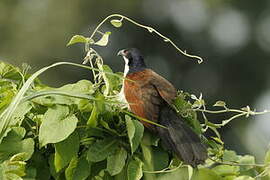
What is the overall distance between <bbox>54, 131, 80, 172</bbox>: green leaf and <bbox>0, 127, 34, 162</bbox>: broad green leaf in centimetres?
5

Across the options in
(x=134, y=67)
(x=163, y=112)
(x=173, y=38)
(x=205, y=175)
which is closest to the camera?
(x=205, y=175)

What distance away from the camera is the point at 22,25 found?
13375 millimetres

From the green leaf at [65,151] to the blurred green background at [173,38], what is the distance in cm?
996

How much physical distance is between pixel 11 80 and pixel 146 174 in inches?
15.3

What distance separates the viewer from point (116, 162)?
4.94ft

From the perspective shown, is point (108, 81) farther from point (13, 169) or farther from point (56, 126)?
point (13, 169)

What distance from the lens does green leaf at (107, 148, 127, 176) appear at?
58.7 inches

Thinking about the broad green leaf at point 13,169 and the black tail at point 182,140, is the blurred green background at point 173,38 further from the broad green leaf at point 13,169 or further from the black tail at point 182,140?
the broad green leaf at point 13,169

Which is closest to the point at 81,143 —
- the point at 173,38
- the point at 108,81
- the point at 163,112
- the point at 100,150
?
the point at 100,150

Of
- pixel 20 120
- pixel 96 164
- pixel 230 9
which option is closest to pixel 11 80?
pixel 20 120

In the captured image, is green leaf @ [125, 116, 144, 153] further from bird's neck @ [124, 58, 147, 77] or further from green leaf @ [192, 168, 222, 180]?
bird's neck @ [124, 58, 147, 77]

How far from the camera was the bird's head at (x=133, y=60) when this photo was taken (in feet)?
7.47

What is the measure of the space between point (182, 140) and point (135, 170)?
195mm

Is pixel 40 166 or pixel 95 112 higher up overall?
pixel 95 112
